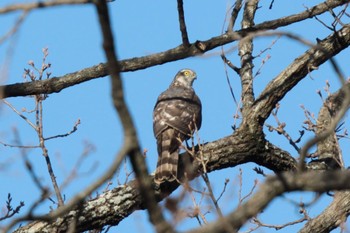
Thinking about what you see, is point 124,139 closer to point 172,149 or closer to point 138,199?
point 138,199

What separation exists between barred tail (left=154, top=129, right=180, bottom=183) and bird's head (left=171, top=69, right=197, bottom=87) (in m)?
2.34

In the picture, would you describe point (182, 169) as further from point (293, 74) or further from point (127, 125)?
point (127, 125)

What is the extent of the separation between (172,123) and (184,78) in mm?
2429

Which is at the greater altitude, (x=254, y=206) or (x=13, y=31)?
(x=13, y=31)

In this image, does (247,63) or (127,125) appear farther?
(247,63)

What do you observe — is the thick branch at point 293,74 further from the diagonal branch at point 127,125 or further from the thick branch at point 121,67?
the diagonal branch at point 127,125

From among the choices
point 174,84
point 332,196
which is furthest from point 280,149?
point 174,84

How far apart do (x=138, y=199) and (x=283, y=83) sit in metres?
1.54

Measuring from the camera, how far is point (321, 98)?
271 inches

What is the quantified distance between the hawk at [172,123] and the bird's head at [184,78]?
0.56m

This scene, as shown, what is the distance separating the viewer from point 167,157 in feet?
22.4

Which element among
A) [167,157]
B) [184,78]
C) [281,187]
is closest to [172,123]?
[167,157]

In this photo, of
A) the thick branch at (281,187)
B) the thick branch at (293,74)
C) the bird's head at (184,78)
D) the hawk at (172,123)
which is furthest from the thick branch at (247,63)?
the thick branch at (281,187)

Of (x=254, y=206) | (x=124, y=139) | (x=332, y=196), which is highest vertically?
(x=332, y=196)
